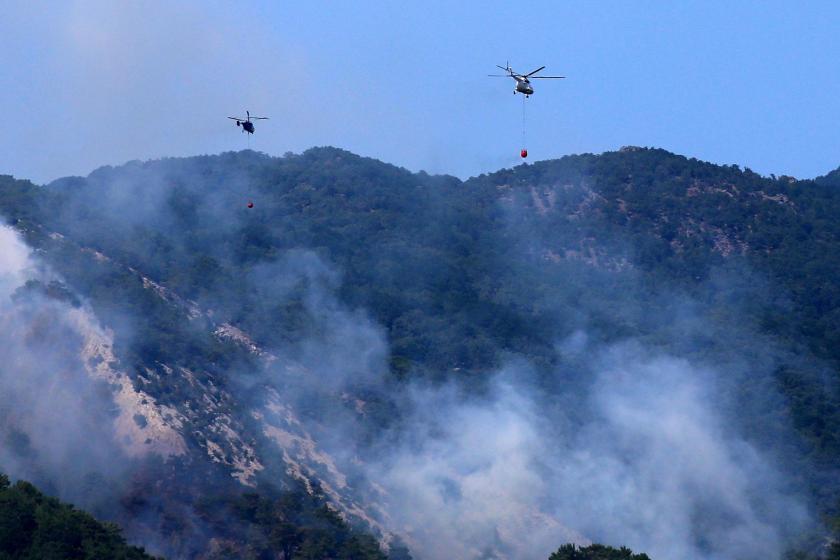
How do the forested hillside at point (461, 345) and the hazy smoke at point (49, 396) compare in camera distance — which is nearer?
the hazy smoke at point (49, 396)

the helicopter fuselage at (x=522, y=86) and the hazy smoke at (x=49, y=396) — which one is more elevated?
the helicopter fuselage at (x=522, y=86)

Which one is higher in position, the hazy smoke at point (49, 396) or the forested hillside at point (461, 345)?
the forested hillside at point (461, 345)

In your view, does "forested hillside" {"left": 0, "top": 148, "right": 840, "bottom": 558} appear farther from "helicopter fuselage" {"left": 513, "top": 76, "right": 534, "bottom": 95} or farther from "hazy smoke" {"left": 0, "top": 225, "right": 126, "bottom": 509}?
"helicopter fuselage" {"left": 513, "top": 76, "right": 534, "bottom": 95}

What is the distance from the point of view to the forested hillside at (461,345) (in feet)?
313

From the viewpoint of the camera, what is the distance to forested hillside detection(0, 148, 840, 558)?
95500 millimetres

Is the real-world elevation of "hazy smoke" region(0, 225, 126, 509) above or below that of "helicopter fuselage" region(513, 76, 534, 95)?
below

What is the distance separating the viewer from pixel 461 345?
116 meters

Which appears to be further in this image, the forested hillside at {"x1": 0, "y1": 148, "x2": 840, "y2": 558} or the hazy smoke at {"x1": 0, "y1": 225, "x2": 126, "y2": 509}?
the forested hillside at {"x1": 0, "y1": 148, "x2": 840, "y2": 558}

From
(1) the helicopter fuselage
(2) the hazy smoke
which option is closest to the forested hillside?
(2) the hazy smoke

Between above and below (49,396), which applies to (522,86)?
above

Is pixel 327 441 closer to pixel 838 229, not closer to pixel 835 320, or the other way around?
pixel 835 320

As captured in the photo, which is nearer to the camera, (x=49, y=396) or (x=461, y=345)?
(x=49, y=396)

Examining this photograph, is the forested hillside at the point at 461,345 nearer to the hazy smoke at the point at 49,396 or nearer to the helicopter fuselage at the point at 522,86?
the hazy smoke at the point at 49,396

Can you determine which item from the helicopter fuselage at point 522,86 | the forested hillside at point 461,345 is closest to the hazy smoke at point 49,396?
the forested hillside at point 461,345
